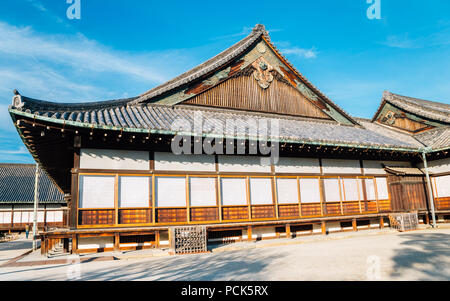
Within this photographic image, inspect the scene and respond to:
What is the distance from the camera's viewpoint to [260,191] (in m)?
15.2

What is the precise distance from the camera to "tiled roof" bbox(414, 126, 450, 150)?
19547 mm

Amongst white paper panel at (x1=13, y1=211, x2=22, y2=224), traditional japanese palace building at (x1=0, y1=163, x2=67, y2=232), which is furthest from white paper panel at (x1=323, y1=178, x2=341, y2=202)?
white paper panel at (x1=13, y1=211, x2=22, y2=224)

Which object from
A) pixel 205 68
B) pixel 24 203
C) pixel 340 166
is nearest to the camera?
pixel 205 68

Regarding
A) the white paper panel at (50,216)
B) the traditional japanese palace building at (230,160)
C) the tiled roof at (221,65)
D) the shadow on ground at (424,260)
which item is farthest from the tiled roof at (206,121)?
the white paper panel at (50,216)

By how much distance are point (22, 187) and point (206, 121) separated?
3513 centimetres

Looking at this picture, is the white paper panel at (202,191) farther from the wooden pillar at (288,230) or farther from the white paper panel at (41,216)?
the white paper panel at (41,216)

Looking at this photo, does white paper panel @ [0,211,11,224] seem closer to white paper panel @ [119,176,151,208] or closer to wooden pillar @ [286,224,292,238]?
white paper panel @ [119,176,151,208]

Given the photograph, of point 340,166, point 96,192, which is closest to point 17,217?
point 96,192

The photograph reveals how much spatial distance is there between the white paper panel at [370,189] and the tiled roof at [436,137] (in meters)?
4.81

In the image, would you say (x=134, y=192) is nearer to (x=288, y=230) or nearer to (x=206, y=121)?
(x=206, y=121)

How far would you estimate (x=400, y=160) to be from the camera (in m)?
20.2
